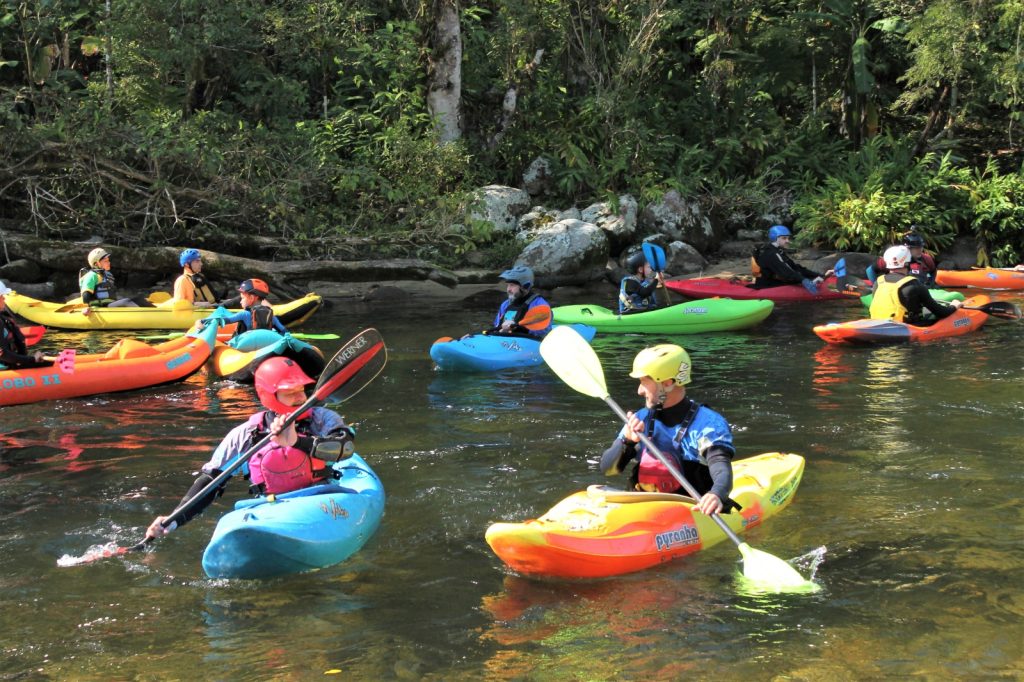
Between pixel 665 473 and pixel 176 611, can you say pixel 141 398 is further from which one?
pixel 665 473

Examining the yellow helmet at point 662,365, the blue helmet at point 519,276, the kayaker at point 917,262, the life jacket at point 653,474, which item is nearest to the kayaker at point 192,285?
the blue helmet at point 519,276

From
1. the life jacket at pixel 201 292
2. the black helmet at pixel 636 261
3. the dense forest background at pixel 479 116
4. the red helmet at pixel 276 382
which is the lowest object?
the life jacket at pixel 201 292

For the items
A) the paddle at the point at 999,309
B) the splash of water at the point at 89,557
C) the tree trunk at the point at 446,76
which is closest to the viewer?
the splash of water at the point at 89,557

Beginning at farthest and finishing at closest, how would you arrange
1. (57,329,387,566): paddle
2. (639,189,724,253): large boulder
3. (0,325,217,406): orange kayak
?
(639,189,724,253): large boulder, (0,325,217,406): orange kayak, (57,329,387,566): paddle

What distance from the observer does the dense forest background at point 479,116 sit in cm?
1616

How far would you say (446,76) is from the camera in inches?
739

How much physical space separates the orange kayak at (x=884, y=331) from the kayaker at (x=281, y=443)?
23.3ft

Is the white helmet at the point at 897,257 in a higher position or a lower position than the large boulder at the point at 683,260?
higher

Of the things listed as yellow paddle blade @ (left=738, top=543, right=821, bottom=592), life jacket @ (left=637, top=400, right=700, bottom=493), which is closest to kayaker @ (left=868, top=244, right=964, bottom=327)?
life jacket @ (left=637, top=400, right=700, bottom=493)

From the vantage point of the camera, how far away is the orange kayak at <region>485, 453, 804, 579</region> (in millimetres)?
4879

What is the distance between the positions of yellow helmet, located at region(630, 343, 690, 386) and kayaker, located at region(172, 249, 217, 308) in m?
8.26

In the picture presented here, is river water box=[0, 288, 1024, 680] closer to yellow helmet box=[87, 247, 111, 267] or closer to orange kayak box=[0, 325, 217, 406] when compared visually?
orange kayak box=[0, 325, 217, 406]

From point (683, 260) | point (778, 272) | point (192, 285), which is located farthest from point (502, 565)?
point (683, 260)

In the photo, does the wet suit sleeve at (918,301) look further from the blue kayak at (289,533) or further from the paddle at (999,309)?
the blue kayak at (289,533)
